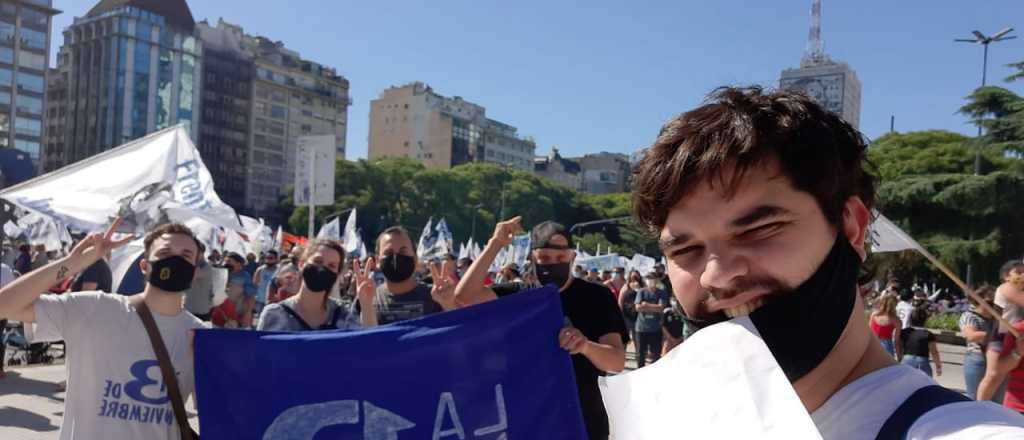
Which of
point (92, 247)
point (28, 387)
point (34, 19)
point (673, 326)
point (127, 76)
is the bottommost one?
point (28, 387)

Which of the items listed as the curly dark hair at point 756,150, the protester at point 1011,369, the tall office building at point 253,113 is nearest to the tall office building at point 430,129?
the tall office building at point 253,113

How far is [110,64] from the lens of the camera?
89.0 m

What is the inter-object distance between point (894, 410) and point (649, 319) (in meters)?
10.8

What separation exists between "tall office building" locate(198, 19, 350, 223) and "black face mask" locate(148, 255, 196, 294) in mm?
91383

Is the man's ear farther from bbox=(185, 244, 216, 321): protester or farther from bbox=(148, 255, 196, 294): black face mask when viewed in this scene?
bbox=(185, 244, 216, 321): protester

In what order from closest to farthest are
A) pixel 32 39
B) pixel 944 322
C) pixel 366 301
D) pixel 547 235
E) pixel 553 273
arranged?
pixel 366 301, pixel 553 273, pixel 547 235, pixel 944 322, pixel 32 39

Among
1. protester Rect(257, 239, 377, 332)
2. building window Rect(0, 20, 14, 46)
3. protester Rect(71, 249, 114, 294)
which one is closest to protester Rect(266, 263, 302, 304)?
protester Rect(71, 249, 114, 294)

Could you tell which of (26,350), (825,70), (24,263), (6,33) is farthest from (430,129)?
(26,350)

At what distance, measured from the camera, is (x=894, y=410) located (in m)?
1.11

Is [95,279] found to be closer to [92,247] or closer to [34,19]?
[92,247]

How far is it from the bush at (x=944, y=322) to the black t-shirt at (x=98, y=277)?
20.3 metres

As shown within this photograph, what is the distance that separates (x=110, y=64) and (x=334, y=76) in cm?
3202

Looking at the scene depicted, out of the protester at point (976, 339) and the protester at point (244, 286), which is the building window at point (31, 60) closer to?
the protester at point (244, 286)

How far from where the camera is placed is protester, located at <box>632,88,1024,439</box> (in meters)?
1.18
